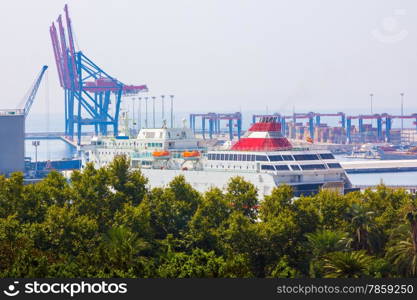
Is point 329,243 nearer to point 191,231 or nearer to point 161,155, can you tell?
point 191,231

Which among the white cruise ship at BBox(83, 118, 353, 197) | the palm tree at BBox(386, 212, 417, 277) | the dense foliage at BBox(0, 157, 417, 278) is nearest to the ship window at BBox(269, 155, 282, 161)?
the white cruise ship at BBox(83, 118, 353, 197)

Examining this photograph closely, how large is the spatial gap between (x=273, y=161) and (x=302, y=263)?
57.7 ft

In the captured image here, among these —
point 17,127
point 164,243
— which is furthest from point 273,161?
point 17,127

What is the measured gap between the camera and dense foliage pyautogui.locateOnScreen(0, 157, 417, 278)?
1393 inches

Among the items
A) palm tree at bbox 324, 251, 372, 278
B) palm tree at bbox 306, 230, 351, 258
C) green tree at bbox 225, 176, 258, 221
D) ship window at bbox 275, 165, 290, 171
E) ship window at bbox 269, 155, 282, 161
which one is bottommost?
palm tree at bbox 324, 251, 372, 278

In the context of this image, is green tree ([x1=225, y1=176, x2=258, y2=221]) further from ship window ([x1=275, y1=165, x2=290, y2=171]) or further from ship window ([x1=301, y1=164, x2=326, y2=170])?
ship window ([x1=301, y1=164, x2=326, y2=170])

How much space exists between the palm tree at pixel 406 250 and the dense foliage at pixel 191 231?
4 centimetres

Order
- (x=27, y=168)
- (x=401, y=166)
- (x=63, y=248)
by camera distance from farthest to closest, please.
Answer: (x=401, y=166) < (x=27, y=168) < (x=63, y=248)

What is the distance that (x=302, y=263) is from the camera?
41.3 m

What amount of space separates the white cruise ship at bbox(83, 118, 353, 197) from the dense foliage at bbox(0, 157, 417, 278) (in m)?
7.43

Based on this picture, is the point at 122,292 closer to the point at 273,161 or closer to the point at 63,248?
the point at 63,248

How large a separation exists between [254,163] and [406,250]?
74.7 ft

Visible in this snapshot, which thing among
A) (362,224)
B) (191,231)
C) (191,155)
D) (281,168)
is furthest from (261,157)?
(362,224)

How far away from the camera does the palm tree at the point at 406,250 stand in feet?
120
